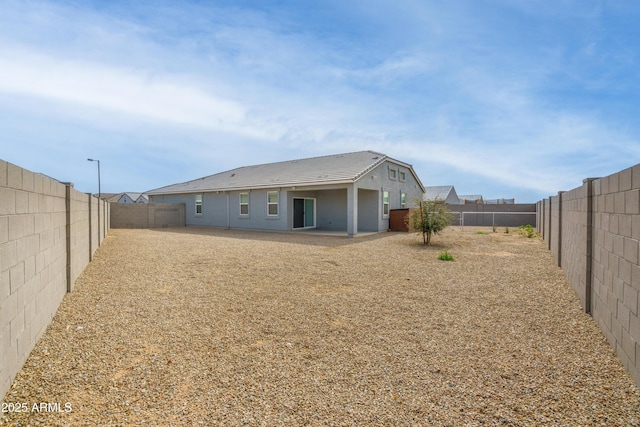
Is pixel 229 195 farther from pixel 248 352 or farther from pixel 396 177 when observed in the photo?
pixel 248 352

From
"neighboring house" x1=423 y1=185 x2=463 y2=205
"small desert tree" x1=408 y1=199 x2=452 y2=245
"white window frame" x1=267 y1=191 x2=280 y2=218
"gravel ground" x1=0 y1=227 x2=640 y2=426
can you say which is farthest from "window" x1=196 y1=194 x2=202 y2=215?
"neighboring house" x1=423 y1=185 x2=463 y2=205

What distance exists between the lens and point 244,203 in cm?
2058

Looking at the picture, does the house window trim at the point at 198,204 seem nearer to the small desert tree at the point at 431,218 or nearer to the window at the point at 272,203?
the window at the point at 272,203

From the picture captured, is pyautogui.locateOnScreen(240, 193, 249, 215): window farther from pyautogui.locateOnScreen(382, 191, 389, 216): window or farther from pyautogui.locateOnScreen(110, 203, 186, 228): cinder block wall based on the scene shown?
pyautogui.locateOnScreen(382, 191, 389, 216): window

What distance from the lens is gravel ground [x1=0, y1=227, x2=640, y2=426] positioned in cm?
266

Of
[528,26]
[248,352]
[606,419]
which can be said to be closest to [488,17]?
[528,26]

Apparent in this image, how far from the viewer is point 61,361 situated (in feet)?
11.3

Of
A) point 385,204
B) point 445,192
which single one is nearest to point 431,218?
point 385,204

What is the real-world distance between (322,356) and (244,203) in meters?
17.8

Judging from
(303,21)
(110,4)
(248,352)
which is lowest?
(248,352)

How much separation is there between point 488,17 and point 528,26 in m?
1.13

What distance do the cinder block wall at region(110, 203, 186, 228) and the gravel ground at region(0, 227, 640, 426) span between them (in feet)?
58.6

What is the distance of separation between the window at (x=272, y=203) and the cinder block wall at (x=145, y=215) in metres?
9.63

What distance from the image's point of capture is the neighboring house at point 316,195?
17062 millimetres
